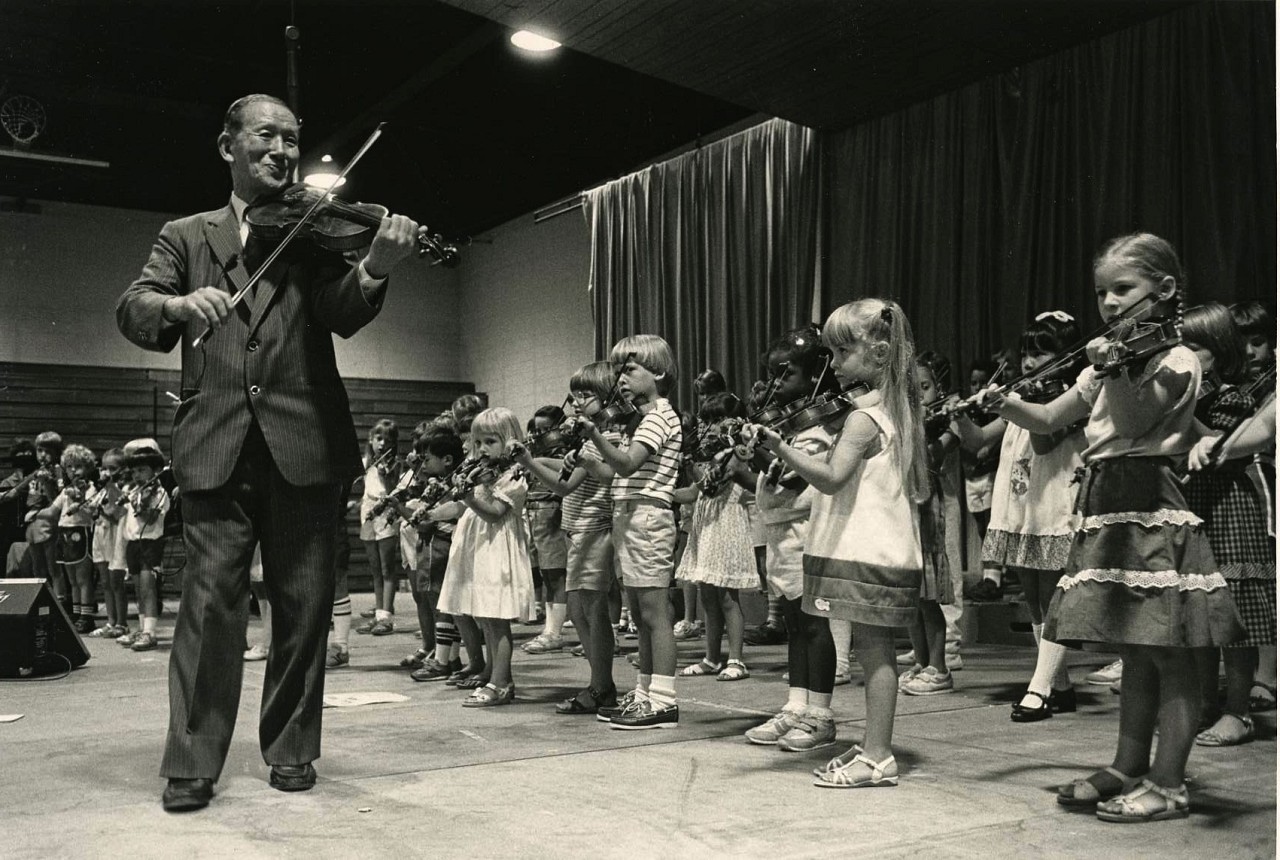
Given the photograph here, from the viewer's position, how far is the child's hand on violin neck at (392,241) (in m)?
2.83

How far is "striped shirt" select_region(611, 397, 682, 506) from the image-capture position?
13.3ft

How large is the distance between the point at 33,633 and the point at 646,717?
11.6 ft

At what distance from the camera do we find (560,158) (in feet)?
38.9

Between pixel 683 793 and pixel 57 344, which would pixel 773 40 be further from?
pixel 57 344

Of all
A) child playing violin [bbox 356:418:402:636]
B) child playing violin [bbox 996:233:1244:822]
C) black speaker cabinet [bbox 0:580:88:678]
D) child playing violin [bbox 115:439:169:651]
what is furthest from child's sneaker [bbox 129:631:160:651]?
child playing violin [bbox 996:233:1244:822]

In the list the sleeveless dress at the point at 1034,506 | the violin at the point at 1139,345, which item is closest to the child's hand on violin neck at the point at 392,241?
the violin at the point at 1139,345

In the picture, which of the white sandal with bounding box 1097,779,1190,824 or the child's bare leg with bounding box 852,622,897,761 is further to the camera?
the child's bare leg with bounding box 852,622,897,761

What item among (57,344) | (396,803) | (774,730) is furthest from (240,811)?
(57,344)

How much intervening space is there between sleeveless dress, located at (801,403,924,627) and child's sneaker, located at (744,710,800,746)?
64 cm

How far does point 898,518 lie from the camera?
312 centimetres

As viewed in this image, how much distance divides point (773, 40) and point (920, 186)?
1843mm

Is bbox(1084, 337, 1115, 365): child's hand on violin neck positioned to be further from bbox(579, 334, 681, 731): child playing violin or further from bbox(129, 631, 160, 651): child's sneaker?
bbox(129, 631, 160, 651): child's sneaker

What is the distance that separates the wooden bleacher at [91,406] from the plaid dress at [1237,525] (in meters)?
10.1

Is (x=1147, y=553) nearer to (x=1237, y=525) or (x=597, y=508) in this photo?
(x=1237, y=525)
